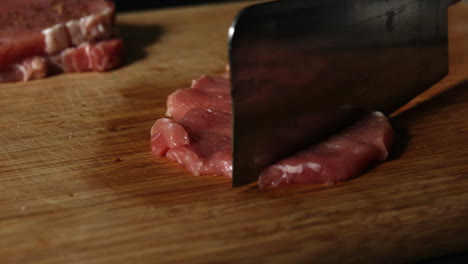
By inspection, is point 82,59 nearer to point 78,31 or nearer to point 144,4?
point 78,31

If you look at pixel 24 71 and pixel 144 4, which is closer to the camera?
pixel 24 71

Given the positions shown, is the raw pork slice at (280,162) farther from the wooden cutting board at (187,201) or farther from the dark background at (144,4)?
the dark background at (144,4)

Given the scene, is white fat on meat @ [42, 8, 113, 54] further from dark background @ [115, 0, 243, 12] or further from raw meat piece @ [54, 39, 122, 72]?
dark background @ [115, 0, 243, 12]

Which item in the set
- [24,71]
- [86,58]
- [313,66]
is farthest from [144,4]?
[313,66]

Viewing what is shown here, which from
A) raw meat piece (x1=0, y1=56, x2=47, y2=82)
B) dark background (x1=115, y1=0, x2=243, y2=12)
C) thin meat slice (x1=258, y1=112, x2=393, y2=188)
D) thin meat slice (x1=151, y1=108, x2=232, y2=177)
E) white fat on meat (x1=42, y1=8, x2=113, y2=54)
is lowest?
dark background (x1=115, y1=0, x2=243, y2=12)

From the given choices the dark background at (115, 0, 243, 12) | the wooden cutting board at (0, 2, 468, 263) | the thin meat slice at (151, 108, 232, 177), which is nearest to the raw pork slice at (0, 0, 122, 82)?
the wooden cutting board at (0, 2, 468, 263)

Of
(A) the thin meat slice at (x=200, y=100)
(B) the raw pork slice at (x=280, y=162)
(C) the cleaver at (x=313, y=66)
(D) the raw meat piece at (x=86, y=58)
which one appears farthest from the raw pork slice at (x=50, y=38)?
(C) the cleaver at (x=313, y=66)
